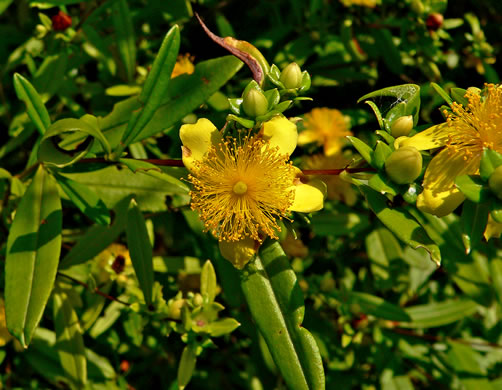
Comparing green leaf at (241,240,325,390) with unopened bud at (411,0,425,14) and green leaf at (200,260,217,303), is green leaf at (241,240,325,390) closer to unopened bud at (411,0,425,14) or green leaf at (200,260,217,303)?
green leaf at (200,260,217,303)

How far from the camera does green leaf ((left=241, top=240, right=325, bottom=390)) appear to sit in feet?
4.04

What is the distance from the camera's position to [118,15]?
1.82 metres

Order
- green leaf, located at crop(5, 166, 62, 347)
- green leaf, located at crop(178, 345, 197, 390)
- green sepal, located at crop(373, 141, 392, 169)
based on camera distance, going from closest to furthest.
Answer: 1. green sepal, located at crop(373, 141, 392, 169)
2. green leaf, located at crop(5, 166, 62, 347)
3. green leaf, located at crop(178, 345, 197, 390)

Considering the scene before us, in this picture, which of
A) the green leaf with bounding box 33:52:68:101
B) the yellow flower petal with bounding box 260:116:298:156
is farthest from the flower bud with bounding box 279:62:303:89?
the green leaf with bounding box 33:52:68:101

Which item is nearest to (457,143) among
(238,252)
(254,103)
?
(254,103)

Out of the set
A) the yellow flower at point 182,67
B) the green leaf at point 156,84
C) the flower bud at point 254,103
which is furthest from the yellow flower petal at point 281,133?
the yellow flower at point 182,67

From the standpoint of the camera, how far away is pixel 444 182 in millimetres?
1125

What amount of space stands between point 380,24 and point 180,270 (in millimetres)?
1558

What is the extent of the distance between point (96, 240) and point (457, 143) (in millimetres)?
Result: 1215

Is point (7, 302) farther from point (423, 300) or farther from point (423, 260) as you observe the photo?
point (423, 300)

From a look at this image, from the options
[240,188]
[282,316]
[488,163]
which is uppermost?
[488,163]

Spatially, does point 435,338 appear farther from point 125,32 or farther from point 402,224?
point 125,32

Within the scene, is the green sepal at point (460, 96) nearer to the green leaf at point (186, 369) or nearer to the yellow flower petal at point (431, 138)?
the yellow flower petal at point (431, 138)

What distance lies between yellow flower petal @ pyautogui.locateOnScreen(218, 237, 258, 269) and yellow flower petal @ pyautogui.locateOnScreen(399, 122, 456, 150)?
50cm
